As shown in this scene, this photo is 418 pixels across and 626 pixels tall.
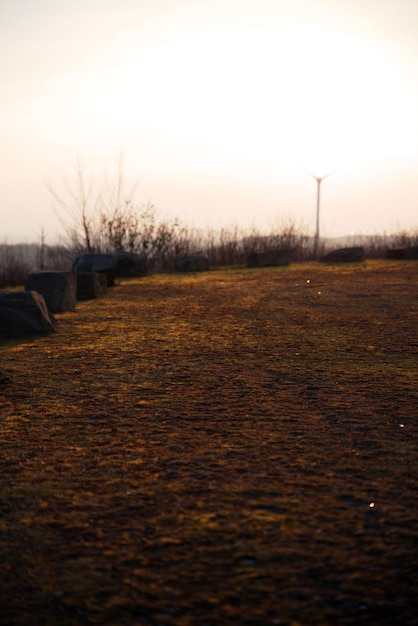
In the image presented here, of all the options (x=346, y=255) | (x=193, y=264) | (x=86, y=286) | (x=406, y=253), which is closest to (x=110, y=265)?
(x=86, y=286)

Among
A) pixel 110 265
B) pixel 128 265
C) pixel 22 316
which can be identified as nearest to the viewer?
pixel 22 316

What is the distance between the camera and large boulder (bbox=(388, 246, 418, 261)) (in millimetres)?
14195

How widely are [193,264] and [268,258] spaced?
163 centimetres

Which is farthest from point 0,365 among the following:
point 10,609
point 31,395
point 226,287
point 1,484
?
point 226,287

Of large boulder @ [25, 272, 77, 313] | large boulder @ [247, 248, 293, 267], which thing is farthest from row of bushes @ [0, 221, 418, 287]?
large boulder @ [25, 272, 77, 313]

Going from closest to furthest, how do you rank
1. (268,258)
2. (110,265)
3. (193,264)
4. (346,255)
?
(110,265), (193,264), (268,258), (346,255)

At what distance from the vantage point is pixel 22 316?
5422mm

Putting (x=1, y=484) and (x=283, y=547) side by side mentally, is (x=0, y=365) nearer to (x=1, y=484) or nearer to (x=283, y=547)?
(x=1, y=484)

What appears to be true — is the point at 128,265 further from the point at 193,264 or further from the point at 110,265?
the point at 110,265

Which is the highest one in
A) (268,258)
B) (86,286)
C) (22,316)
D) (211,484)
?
(268,258)

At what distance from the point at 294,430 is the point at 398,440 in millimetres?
418

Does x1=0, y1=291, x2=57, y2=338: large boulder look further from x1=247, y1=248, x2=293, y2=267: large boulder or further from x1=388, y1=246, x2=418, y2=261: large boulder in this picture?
x1=388, y1=246, x2=418, y2=261: large boulder

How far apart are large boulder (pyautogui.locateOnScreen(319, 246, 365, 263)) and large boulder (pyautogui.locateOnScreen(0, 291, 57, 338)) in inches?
378

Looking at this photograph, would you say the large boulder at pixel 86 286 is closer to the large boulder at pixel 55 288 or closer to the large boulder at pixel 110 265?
the large boulder at pixel 110 265
